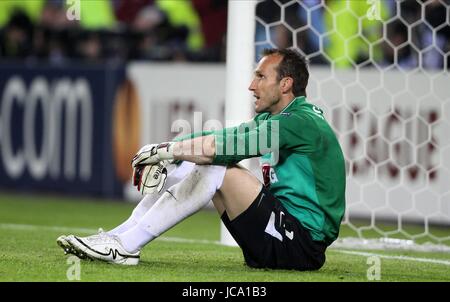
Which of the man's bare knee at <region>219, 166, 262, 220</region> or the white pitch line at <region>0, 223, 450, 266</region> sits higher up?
the man's bare knee at <region>219, 166, 262, 220</region>

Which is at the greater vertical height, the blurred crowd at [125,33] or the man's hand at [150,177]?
the blurred crowd at [125,33]

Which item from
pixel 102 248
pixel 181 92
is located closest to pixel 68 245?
pixel 102 248

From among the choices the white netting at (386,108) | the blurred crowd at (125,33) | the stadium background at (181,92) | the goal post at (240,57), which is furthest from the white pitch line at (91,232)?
the blurred crowd at (125,33)

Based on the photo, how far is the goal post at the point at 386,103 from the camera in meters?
8.49

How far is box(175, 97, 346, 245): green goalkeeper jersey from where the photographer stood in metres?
5.27

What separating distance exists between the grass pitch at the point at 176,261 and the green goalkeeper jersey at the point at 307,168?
0.30m

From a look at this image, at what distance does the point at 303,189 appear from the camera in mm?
5316

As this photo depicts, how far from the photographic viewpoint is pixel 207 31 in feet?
40.3

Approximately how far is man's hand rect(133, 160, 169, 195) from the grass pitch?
1.35ft

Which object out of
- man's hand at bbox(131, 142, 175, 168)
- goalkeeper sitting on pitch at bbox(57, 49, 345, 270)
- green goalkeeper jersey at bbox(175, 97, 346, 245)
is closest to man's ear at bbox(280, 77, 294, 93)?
goalkeeper sitting on pitch at bbox(57, 49, 345, 270)

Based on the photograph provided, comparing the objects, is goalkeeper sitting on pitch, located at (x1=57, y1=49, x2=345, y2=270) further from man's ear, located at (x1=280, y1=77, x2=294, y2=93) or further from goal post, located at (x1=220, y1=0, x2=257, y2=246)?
goal post, located at (x1=220, y1=0, x2=257, y2=246)

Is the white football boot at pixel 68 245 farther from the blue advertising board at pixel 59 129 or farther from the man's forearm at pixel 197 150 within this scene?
the blue advertising board at pixel 59 129
